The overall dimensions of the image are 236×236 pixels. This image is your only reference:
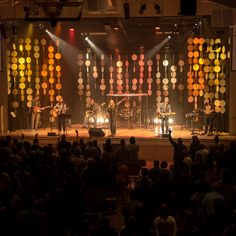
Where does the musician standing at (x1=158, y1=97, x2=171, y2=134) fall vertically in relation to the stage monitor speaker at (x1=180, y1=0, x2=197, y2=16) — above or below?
below

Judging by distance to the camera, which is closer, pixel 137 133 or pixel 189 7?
pixel 189 7

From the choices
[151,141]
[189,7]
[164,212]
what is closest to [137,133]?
[151,141]

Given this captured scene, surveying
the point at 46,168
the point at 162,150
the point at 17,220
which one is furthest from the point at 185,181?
the point at 162,150

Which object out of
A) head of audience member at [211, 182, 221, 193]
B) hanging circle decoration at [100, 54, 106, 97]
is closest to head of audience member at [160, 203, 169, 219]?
head of audience member at [211, 182, 221, 193]

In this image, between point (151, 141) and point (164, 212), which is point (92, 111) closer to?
point (151, 141)

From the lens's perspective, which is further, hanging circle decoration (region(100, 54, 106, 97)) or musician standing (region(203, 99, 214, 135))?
hanging circle decoration (region(100, 54, 106, 97))

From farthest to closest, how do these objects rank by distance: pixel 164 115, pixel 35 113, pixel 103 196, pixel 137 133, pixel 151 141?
pixel 35 113, pixel 137 133, pixel 164 115, pixel 151 141, pixel 103 196

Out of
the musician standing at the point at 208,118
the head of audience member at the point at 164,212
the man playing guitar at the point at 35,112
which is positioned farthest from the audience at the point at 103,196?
the man playing guitar at the point at 35,112

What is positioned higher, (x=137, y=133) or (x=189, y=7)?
(x=189, y=7)

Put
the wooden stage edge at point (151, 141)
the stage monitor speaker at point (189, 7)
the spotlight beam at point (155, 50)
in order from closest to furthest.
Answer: the stage monitor speaker at point (189, 7), the wooden stage edge at point (151, 141), the spotlight beam at point (155, 50)

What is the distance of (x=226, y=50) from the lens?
19.6 m

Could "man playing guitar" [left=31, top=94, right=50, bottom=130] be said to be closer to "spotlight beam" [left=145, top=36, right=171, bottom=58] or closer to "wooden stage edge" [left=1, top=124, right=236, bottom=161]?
"wooden stage edge" [left=1, top=124, right=236, bottom=161]

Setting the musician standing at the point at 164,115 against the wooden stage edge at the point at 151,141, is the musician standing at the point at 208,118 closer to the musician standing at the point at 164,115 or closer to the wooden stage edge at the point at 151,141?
the wooden stage edge at the point at 151,141

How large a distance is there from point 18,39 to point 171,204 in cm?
1451
